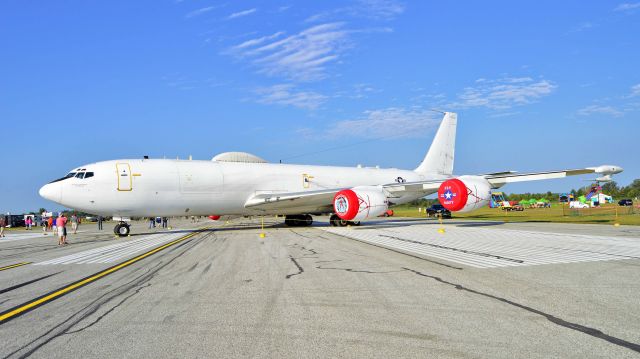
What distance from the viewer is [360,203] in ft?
91.6

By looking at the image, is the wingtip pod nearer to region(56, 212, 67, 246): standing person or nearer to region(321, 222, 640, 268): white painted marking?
region(321, 222, 640, 268): white painted marking

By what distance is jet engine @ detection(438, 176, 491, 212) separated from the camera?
27.0 metres

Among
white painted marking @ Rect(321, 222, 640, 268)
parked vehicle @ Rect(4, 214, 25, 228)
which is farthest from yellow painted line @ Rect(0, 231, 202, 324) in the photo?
parked vehicle @ Rect(4, 214, 25, 228)

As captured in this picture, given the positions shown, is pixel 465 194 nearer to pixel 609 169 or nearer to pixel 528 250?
pixel 609 169

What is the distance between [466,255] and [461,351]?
9.17 m

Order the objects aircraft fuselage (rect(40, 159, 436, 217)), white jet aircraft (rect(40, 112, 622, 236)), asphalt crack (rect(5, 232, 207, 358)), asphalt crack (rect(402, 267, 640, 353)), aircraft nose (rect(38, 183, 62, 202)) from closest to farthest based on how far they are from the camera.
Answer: asphalt crack (rect(402, 267, 640, 353)) < asphalt crack (rect(5, 232, 207, 358)) < aircraft nose (rect(38, 183, 62, 202)) < aircraft fuselage (rect(40, 159, 436, 217)) < white jet aircraft (rect(40, 112, 622, 236))

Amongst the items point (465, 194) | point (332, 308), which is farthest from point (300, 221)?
point (332, 308)

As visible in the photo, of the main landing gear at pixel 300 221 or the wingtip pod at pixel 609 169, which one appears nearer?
the wingtip pod at pixel 609 169

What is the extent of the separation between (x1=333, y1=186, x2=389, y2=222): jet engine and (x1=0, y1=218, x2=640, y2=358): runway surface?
14.7m

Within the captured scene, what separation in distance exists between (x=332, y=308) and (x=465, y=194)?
70.7 ft

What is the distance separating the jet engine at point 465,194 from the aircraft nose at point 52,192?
68.9 feet

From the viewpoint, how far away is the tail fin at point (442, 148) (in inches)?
1580

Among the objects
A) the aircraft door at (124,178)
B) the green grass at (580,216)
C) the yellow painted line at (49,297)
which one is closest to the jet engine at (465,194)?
the green grass at (580,216)

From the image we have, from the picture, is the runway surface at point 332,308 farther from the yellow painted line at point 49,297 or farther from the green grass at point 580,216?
the green grass at point 580,216
